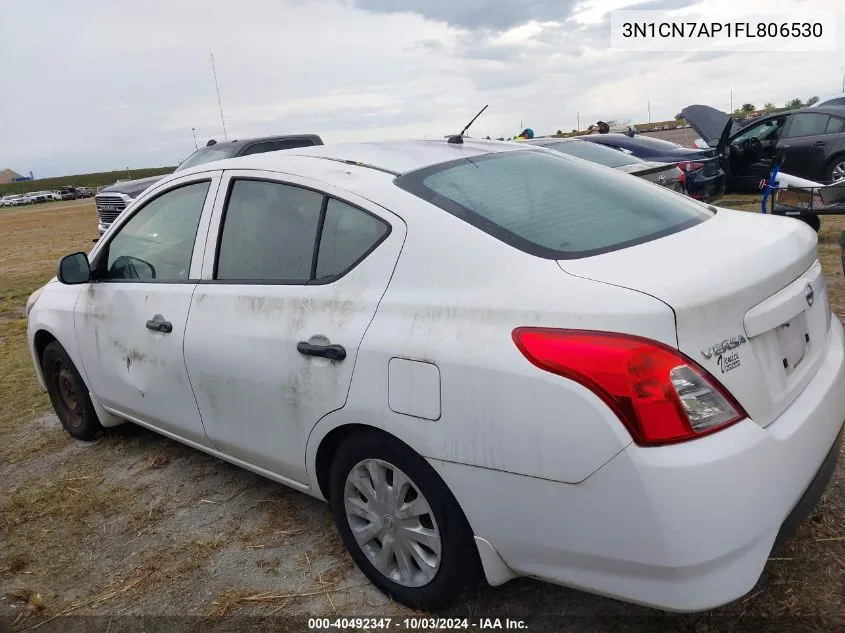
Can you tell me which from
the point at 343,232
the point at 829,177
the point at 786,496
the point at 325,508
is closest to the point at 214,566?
the point at 325,508

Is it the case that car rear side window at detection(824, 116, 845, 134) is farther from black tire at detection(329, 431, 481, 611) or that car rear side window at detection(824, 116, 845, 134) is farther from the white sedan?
black tire at detection(329, 431, 481, 611)

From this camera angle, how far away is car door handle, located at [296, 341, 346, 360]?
2463 millimetres

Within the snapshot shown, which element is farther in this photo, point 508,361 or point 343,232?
point 343,232

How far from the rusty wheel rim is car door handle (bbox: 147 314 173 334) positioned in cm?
137

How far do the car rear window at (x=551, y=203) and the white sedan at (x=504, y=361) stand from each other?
1 cm

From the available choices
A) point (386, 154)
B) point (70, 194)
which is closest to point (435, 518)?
point (386, 154)

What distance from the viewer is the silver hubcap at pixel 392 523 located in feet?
7.89

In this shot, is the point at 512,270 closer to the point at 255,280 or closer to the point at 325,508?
the point at 255,280

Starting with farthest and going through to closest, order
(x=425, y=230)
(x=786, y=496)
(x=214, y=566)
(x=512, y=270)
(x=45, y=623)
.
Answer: (x=214, y=566) < (x=45, y=623) < (x=425, y=230) < (x=512, y=270) < (x=786, y=496)

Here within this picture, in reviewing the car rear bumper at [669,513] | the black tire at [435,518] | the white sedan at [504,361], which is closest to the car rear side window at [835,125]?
the white sedan at [504,361]

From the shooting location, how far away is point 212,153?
35.5ft

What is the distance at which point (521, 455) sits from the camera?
78.7 inches

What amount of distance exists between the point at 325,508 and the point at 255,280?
1193 millimetres

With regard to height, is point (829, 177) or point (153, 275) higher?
point (153, 275)
